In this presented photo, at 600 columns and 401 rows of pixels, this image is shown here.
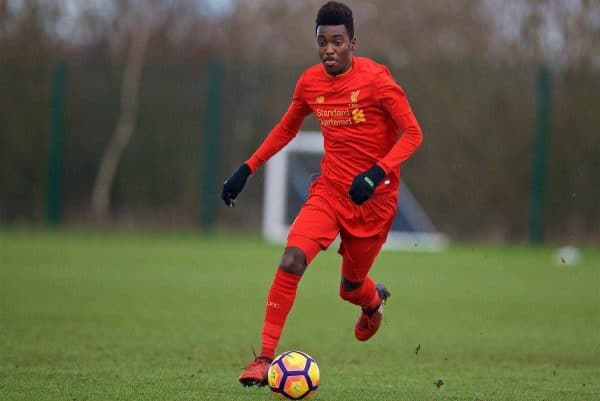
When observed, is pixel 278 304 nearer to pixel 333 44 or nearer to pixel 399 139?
pixel 399 139

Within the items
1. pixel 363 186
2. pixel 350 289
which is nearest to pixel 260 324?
pixel 350 289

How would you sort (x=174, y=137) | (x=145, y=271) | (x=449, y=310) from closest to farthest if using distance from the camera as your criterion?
(x=449, y=310) → (x=145, y=271) → (x=174, y=137)

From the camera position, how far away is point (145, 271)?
14.8m

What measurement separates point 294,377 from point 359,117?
179 cm

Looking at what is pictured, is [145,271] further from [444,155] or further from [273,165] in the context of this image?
[444,155]

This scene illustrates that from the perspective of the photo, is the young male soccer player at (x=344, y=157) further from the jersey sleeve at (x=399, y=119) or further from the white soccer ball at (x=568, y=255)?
the white soccer ball at (x=568, y=255)

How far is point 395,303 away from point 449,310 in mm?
701

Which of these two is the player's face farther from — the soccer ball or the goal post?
the goal post

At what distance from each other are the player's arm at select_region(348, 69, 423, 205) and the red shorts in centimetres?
33

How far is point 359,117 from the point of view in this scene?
23.0ft

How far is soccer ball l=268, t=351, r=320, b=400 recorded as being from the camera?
242 inches

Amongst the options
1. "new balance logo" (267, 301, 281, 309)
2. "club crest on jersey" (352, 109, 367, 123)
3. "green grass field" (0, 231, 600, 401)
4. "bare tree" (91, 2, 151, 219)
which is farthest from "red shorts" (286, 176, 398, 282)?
"bare tree" (91, 2, 151, 219)

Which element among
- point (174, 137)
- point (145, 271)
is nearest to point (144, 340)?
point (145, 271)

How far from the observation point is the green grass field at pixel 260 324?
275 inches
